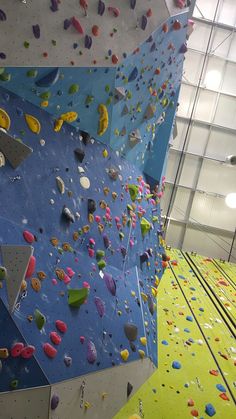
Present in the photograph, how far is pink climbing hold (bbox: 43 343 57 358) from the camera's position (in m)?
1.74

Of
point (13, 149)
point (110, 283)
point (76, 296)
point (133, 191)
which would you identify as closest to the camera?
point (13, 149)

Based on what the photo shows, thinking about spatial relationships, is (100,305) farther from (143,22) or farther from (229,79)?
(229,79)

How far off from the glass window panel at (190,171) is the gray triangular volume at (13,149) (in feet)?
29.6

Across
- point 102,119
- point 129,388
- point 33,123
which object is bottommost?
point 129,388

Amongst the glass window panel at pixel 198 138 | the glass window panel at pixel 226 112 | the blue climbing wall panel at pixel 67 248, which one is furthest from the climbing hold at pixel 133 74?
the glass window panel at pixel 226 112

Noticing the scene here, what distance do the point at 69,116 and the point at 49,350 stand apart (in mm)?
1839

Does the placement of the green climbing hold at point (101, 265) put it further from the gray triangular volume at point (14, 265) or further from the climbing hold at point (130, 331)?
the gray triangular volume at point (14, 265)

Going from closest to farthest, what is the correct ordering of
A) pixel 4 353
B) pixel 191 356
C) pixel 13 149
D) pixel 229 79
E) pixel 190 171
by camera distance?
pixel 4 353 < pixel 13 149 < pixel 191 356 < pixel 229 79 < pixel 190 171

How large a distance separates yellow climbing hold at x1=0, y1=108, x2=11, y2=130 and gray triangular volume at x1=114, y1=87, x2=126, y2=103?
1268mm

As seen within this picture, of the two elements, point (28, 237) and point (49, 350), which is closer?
point (49, 350)

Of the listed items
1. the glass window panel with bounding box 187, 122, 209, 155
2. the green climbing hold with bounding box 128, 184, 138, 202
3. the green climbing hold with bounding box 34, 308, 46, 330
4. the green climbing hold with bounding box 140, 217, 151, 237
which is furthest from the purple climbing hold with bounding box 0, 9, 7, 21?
the glass window panel with bounding box 187, 122, 209, 155

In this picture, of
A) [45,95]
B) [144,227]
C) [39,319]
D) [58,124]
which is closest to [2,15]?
[45,95]

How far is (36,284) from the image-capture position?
1.86 m

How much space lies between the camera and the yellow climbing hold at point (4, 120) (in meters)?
2.00
